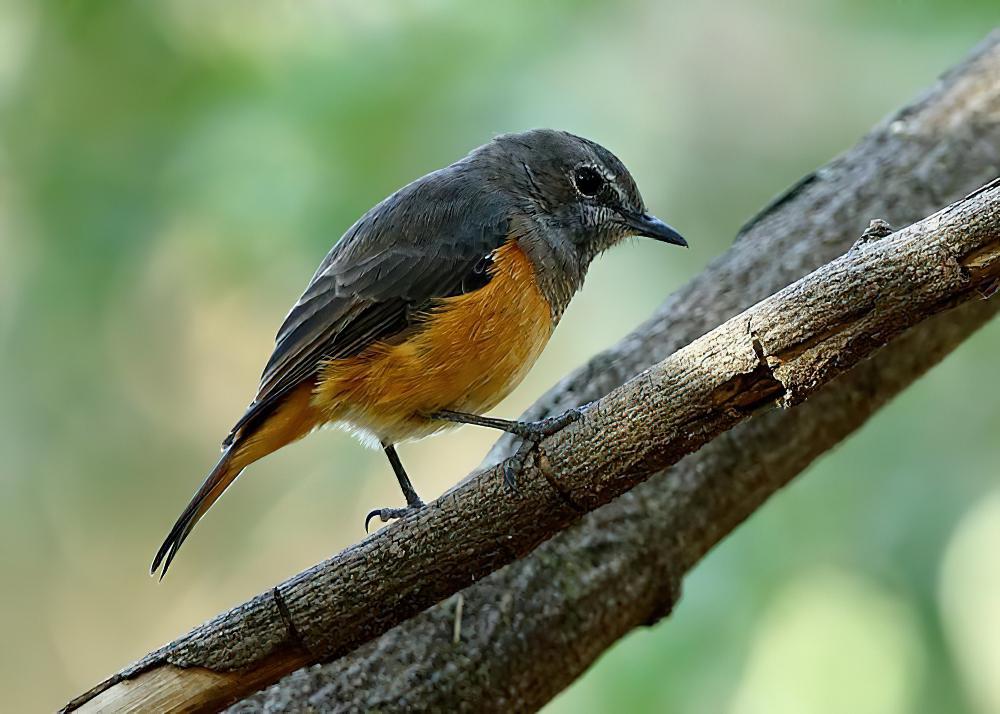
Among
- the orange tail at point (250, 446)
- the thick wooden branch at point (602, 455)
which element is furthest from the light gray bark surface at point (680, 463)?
the orange tail at point (250, 446)

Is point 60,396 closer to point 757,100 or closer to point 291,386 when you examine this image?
point 291,386

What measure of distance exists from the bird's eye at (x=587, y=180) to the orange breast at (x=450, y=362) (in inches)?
24.9

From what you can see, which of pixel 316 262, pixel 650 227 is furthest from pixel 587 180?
pixel 316 262

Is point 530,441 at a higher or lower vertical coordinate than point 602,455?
higher

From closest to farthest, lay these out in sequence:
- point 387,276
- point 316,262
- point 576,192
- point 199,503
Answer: point 199,503, point 387,276, point 576,192, point 316,262

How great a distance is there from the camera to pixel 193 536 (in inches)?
255

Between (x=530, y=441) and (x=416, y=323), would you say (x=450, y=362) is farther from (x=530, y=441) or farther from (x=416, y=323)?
(x=530, y=441)

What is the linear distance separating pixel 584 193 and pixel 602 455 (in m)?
1.83

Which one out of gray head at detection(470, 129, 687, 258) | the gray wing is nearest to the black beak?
gray head at detection(470, 129, 687, 258)

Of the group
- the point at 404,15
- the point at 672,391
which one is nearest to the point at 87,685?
the point at 404,15

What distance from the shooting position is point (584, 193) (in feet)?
14.5

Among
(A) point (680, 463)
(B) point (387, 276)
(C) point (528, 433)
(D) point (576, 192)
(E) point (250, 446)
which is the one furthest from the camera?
(D) point (576, 192)

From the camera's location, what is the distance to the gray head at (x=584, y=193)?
14.3ft

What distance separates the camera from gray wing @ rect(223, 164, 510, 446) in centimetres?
386
